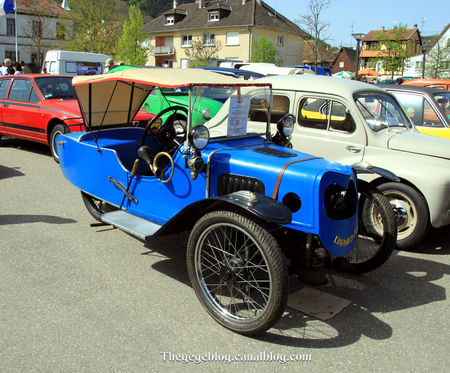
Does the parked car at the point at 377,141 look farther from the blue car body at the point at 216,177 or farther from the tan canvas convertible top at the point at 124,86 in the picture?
the blue car body at the point at 216,177

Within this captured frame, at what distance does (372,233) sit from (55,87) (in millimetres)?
7480

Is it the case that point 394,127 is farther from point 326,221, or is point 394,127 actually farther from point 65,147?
point 65,147

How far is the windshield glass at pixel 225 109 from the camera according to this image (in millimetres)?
3805

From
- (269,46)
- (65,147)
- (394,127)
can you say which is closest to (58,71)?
(65,147)

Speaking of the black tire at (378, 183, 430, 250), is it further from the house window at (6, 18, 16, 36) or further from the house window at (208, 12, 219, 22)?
the house window at (6, 18, 16, 36)

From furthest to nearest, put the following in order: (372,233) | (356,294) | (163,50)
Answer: (163,50)
(372,233)
(356,294)

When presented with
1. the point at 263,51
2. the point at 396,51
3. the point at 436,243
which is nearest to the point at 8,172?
the point at 436,243

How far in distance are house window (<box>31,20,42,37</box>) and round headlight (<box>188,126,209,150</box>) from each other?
156ft

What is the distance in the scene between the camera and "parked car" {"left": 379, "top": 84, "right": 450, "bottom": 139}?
705 cm

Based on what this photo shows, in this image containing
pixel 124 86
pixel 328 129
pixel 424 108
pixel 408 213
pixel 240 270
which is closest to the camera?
pixel 240 270

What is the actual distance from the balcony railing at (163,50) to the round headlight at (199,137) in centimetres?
5188

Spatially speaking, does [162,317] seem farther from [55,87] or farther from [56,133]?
[55,87]

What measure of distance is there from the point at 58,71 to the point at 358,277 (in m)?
17.7

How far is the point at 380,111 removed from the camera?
5797 millimetres
